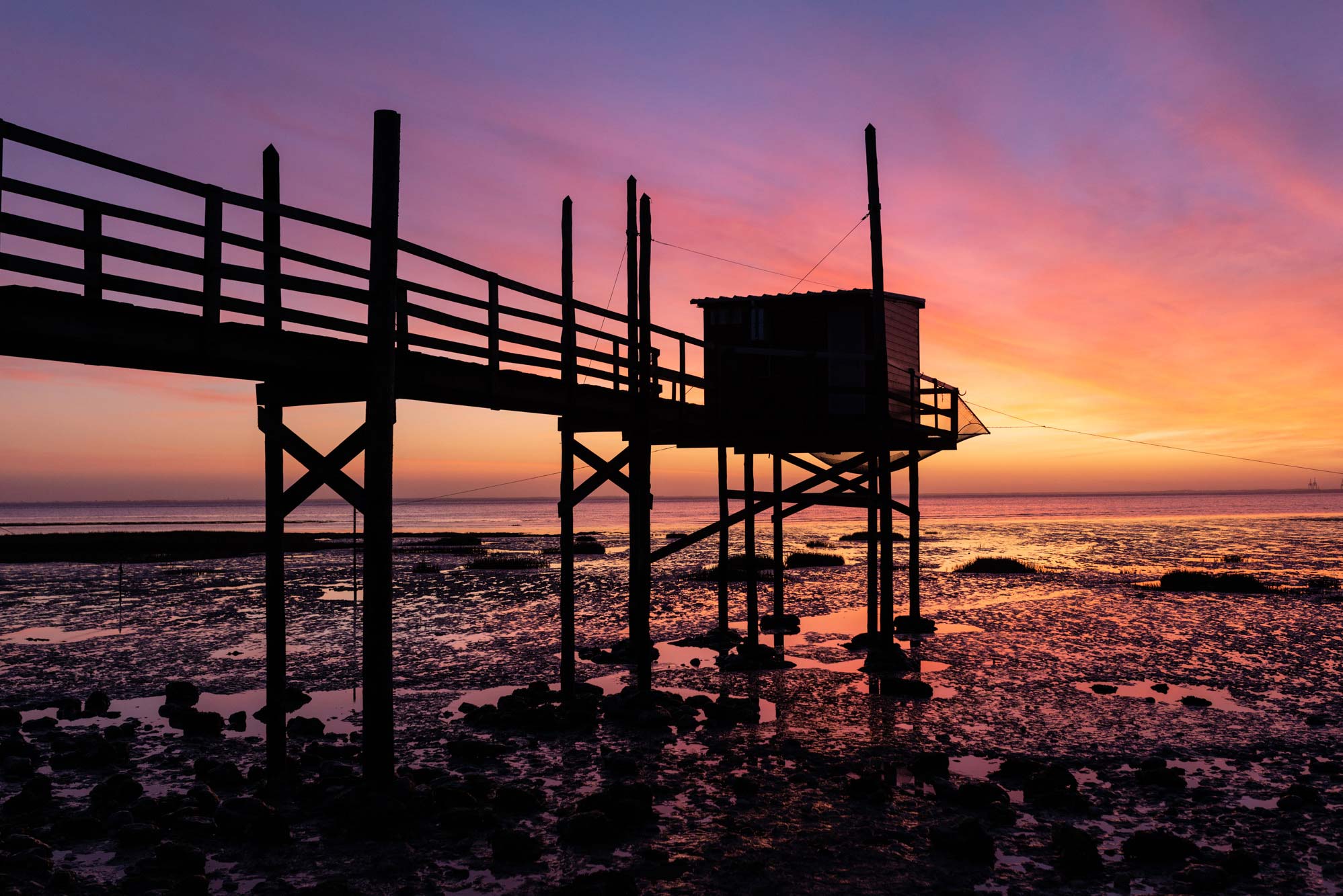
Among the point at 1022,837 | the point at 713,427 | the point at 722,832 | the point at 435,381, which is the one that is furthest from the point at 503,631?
the point at 1022,837

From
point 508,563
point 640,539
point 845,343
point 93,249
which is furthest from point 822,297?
point 508,563

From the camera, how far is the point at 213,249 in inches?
295

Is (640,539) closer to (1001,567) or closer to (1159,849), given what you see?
(1159,849)

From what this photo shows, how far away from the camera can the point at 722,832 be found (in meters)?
8.05

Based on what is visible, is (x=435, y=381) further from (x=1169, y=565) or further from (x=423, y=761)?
(x=1169, y=565)

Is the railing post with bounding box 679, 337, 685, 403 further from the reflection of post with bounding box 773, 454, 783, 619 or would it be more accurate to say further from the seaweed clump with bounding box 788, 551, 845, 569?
the seaweed clump with bounding box 788, 551, 845, 569

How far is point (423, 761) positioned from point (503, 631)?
10.2 metres

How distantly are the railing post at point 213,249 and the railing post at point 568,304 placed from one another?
5404mm

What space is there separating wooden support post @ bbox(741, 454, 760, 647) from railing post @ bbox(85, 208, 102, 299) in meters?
12.5

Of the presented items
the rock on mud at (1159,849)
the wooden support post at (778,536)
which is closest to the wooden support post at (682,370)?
the wooden support post at (778,536)

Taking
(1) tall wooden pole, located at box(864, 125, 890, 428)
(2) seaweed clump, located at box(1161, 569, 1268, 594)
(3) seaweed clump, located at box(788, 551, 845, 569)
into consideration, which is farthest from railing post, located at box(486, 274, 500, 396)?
(3) seaweed clump, located at box(788, 551, 845, 569)

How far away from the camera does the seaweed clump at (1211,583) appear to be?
27448mm

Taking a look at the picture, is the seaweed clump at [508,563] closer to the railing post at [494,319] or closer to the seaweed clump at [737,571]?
the seaweed clump at [737,571]

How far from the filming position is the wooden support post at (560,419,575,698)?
1333 cm
